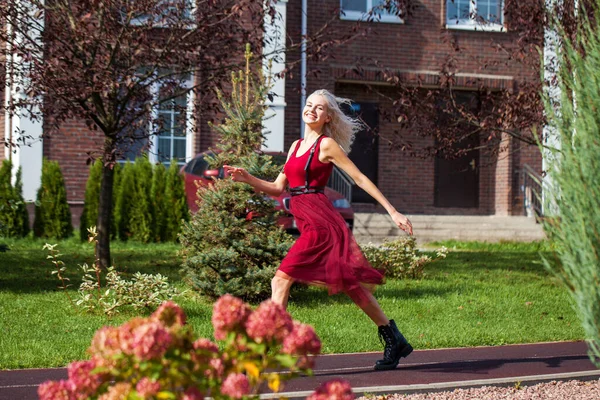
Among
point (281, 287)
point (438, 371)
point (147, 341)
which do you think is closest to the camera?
point (147, 341)

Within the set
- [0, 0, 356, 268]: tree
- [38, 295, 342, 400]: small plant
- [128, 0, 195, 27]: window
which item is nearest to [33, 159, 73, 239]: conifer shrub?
[0, 0, 356, 268]: tree

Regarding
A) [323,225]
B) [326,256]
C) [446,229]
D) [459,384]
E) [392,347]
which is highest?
[323,225]

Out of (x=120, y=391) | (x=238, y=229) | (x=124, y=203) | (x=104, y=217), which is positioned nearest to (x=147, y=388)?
(x=120, y=391)

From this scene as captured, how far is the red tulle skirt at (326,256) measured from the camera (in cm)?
646

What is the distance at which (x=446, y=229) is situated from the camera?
→ 64.4 ft

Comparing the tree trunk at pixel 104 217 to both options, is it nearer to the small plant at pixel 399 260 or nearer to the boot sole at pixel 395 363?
the small plant at pixel 399 260

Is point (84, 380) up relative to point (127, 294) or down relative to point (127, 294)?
up

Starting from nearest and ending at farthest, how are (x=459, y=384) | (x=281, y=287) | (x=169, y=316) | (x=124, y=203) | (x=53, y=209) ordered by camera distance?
(x=169, y=316), (x=459, y=384), (x=281, y=287), (x=53, y=209), (x=124, y=203)

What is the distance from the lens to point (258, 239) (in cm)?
1012

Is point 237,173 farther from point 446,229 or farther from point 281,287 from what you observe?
point 446,229

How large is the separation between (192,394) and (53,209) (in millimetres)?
15248

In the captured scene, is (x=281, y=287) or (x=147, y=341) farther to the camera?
(x=281, y=287)

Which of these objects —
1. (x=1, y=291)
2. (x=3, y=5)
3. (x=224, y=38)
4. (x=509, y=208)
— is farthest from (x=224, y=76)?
(x=509, y=208)

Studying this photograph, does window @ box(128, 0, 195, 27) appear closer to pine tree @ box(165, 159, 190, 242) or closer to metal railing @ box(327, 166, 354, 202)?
pine tree @ box(165, 159, 190, 242)
